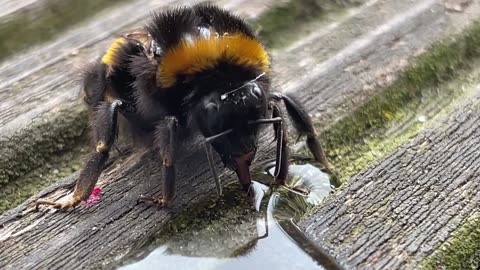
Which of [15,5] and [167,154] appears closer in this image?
[167,154]

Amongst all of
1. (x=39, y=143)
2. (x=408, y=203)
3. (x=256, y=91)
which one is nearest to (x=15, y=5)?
(x=39, y=143)

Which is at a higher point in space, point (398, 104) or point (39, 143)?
point (39, 143)

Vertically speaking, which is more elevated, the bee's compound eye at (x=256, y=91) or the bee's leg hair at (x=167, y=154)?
the bee's compound eye at (x=256, y=91)

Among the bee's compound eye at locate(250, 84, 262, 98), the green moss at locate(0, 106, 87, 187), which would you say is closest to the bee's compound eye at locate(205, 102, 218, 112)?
the bee's compound eye at locate(250, 84, 262, 98)

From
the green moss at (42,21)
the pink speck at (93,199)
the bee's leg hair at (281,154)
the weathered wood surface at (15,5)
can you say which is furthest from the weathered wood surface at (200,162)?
the weathered wood surface at (15,5)

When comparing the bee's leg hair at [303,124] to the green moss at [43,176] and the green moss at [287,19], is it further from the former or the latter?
the green moss at [43,176]

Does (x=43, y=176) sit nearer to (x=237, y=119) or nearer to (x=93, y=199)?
(x=93, y=199)

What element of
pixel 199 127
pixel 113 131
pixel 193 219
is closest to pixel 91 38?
pixel 113 131
